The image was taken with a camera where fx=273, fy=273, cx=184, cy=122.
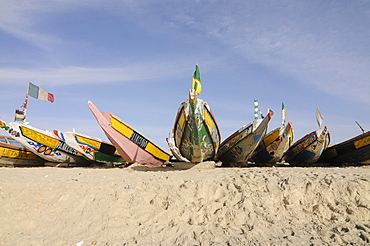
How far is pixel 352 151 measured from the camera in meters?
9.69

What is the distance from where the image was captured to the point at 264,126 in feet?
27.8

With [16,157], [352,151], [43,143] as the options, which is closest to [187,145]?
[43,143]

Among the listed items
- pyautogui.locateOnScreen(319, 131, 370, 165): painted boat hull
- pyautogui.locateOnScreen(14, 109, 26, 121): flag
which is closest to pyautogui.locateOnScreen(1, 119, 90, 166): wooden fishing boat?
pyautogui.locateOnScreen(14, 109, 26, 121): flag

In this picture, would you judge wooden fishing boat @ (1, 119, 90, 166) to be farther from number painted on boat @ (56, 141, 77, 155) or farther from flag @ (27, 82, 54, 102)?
flag @ (27, 82, 54, 102)

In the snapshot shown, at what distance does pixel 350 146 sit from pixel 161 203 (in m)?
8.61

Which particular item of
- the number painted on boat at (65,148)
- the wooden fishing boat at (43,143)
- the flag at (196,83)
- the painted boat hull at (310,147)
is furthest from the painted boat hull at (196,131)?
the wooden fishing boat at (43,143)

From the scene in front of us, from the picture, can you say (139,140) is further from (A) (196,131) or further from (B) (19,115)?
(B) (19,115)

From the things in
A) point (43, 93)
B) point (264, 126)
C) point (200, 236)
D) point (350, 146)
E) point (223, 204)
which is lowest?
point (200, 236)

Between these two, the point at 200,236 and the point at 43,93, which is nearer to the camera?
the point at 200,236

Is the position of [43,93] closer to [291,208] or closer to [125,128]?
[125,128]

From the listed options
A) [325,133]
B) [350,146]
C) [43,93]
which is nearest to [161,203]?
[325,133]

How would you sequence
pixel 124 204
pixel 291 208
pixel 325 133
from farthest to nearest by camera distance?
1. pixel 325 133
2. pixel 124 204
3. pixel 291 208

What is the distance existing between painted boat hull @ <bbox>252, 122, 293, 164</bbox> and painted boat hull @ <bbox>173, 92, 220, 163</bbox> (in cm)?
232

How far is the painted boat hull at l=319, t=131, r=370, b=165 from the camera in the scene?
9.37m
